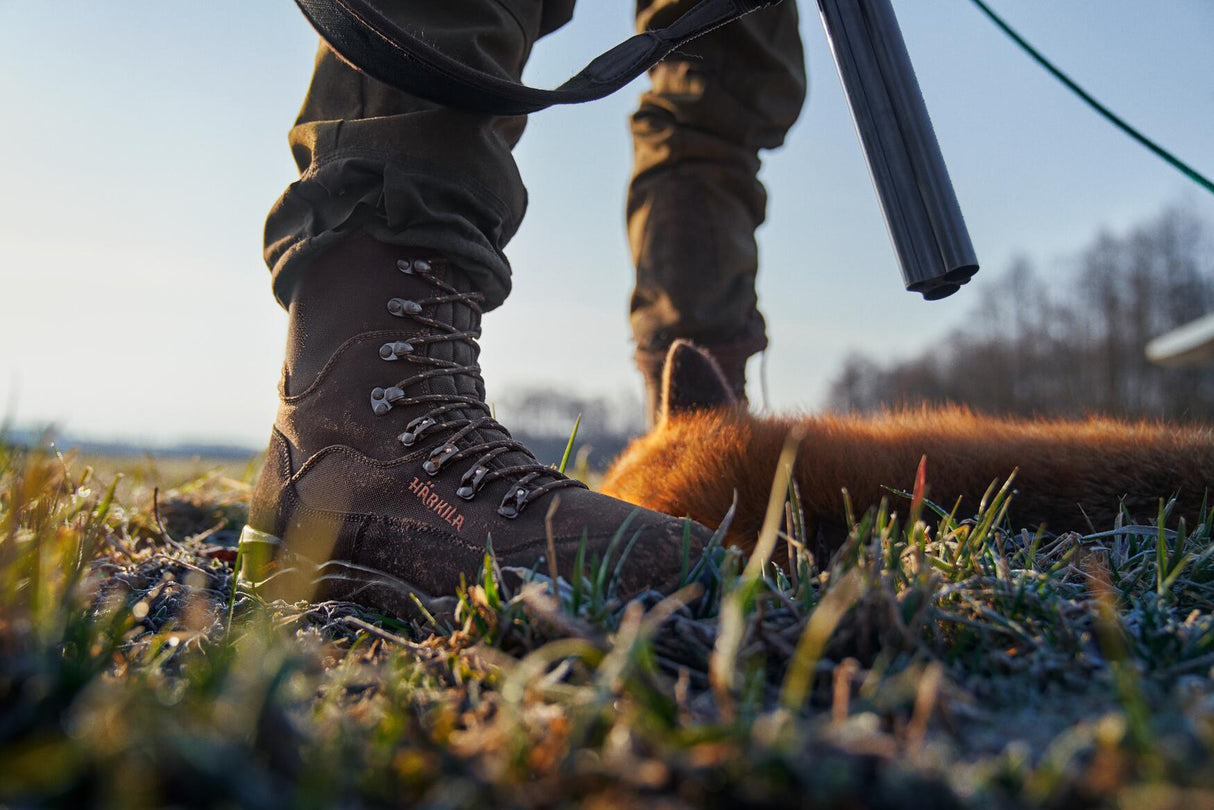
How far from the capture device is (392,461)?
4.85ft

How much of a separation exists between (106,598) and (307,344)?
58cm

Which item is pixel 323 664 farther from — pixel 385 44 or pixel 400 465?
pixel 385 44

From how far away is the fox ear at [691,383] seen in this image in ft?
7.89

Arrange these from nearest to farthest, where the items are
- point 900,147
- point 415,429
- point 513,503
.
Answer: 1. point 513,503
2. point 415,429
3. point 900,147

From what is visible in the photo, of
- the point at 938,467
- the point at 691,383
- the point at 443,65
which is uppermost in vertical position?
the point at 443,65

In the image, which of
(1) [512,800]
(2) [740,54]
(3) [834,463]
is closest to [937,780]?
(1) [512,800]

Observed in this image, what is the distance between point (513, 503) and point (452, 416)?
0.26m

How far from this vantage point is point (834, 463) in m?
1.74

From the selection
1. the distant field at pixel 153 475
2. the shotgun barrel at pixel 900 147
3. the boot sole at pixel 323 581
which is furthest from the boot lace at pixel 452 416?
the distant field at pixel 153 475

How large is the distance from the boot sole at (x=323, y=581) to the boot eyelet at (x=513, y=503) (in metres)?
0.18

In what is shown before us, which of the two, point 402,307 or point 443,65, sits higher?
point 443,65

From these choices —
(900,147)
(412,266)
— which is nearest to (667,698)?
(412,266)

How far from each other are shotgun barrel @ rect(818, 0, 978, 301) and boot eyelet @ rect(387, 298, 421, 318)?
97 cm

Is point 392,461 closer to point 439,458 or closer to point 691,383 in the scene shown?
point 439,458
